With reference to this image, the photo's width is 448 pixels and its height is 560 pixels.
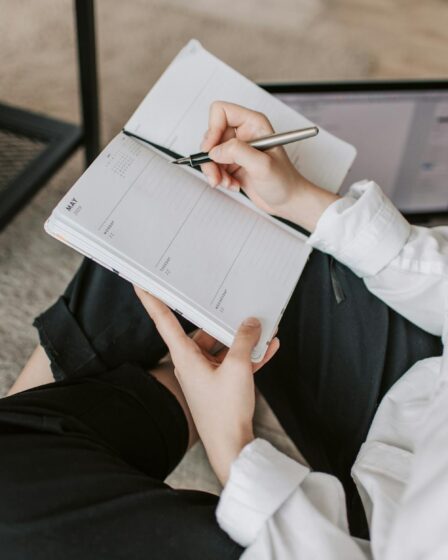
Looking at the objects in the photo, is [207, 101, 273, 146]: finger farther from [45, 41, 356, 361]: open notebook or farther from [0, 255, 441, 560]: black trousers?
[0, 255, 441, 560]: black trousers

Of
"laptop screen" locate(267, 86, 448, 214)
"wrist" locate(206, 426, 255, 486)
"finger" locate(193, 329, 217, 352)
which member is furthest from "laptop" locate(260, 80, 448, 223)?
"wrist" locate(206, 426, 255, 486)

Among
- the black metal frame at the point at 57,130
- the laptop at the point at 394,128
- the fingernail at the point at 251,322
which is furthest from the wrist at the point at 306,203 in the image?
the black metal frame at the point at 57,130

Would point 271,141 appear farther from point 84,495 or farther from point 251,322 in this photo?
point 84,495

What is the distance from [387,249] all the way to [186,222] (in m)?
0.21

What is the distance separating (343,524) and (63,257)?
0.74 m

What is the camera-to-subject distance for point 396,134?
3.19 feet

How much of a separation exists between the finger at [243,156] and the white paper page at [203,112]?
0.24 feet

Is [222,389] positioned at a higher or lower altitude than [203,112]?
lower

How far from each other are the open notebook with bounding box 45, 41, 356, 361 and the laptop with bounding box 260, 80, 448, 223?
0.64 ft

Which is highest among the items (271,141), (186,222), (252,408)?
(271,141)

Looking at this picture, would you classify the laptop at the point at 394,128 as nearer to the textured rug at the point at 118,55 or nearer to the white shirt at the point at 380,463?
the white shirt at the point at 380,463

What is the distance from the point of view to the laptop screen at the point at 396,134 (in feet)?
2.95

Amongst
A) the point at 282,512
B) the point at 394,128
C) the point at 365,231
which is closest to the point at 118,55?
the point at 394,128

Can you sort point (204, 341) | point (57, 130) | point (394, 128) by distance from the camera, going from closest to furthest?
point (204, 341) → point (394, 128) → point (57, 130)
